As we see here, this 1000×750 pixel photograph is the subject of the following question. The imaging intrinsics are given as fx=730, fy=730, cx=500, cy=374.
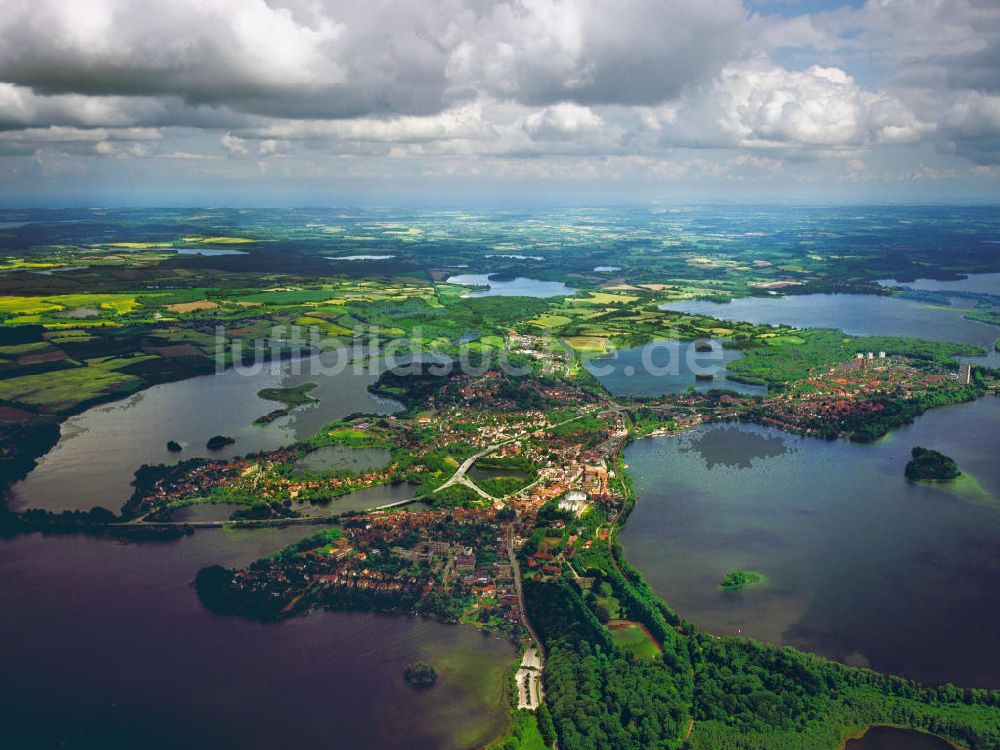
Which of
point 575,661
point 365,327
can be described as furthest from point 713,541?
point 365,327

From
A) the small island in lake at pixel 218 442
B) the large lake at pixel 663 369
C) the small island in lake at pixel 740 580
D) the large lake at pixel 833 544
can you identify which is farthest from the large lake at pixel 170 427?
the small island in lake at pixel 740 580

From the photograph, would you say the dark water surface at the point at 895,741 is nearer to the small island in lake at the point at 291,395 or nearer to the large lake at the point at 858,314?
the small island in lake at the point at 291,395

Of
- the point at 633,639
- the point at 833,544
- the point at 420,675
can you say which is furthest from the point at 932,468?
the point at 420,675

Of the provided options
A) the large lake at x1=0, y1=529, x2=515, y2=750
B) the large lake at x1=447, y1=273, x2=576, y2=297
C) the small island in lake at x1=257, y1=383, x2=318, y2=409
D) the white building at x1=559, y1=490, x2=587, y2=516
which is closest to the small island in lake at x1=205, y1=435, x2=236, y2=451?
the small island in lake at x1=257, y1=383, x2=318, y2=409

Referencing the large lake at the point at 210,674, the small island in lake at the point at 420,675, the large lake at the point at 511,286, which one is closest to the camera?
the large lake at the point at 210,674

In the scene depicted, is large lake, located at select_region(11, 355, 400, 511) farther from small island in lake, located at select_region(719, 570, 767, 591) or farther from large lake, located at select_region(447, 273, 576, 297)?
large lake, located at select_region(447, 273, 576, 297)

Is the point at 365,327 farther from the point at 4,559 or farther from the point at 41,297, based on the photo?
the point at 4,559

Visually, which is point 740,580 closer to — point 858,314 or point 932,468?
point 932,468
